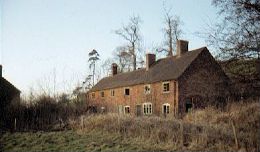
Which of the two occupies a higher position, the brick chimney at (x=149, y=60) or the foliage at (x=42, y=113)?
the brick chimney at (x=149, y=60)

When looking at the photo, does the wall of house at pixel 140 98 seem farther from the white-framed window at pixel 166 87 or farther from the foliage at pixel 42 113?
the foliage at pixel 42 113

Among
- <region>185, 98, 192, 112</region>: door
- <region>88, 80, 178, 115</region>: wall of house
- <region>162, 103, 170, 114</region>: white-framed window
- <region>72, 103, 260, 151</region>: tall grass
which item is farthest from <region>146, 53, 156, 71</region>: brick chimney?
<region>72, 103, 260, 151</region>: tall grass

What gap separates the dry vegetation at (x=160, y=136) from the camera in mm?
13852

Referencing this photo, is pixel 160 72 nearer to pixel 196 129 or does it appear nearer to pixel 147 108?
pixel 147 108

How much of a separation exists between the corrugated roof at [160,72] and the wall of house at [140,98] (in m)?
0.73

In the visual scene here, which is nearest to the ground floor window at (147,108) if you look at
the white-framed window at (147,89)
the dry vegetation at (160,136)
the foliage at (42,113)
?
the white-framed window at (147,89)

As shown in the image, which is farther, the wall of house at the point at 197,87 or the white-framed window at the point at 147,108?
the white-framed window at the point at 147,108

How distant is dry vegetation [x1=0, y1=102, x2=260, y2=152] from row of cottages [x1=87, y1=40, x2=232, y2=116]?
25.9ft

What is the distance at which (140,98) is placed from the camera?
3847 centimetres

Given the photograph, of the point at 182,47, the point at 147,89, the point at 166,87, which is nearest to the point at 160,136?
the point at 166,87

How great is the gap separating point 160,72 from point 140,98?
4.31 m

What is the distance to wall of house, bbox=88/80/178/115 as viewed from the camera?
33.0 meters

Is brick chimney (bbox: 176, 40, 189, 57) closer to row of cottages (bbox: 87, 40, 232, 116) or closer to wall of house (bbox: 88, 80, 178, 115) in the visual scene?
row of cottages (bbox: 87, 40, 232, 116)

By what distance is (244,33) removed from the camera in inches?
570
